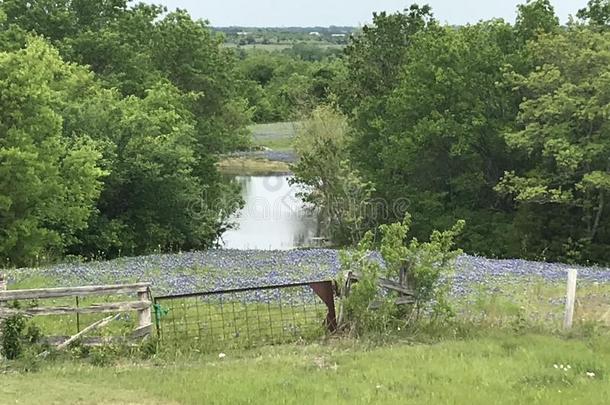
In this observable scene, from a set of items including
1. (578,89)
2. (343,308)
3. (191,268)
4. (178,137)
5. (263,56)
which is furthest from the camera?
(263,56)

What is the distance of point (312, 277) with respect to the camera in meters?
18.9

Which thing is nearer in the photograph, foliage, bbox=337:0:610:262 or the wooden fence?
the wooden fence

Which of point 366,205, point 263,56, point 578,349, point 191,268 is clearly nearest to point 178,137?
point 366,205

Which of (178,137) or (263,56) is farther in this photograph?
Answer: (263,56)

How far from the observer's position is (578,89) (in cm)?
3041

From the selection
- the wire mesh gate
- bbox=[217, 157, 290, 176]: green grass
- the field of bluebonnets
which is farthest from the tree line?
bbox=[217, 157, 290, 176]: green grass

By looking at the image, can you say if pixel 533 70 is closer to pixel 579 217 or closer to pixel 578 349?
pixel 579 217

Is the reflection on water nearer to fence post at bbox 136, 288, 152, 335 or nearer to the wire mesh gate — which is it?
the wire mesh gate

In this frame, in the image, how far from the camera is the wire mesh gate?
37.1 feet

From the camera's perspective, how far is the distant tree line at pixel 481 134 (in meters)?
31.2

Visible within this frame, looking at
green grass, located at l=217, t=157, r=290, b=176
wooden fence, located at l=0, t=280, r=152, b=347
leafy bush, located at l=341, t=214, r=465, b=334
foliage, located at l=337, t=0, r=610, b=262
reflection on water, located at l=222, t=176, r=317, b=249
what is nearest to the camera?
wooden fence, located at l=0, t=280, r=152, b=347

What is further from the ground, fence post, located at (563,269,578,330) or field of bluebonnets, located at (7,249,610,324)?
fence post, located at (563,269,578,330)

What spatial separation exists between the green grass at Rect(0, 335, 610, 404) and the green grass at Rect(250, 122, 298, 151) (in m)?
71.8

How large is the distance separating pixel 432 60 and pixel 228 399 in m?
33.2
